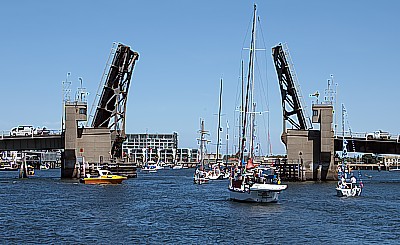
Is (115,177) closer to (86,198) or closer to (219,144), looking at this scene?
(86,198)

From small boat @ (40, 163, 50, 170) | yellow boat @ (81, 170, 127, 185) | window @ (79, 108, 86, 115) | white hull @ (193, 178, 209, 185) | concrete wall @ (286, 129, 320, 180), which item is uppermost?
window @ (79, 108, 86, 115)

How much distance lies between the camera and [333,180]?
78.6 m

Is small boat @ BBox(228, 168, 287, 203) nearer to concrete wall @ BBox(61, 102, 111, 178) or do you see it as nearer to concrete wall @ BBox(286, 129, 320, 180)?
concrete wall @ BBox(286, 129, 320, 180)

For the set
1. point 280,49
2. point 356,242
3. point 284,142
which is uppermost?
point 280,49

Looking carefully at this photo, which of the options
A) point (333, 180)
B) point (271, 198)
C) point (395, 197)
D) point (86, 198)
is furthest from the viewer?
point (333, 180)

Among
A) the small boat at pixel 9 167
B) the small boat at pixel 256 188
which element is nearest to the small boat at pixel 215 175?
the small boat at pixel 256 188

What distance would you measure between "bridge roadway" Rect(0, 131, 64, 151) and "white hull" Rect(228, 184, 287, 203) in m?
42.9

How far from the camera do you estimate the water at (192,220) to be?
101 ft

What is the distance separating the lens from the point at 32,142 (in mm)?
83938

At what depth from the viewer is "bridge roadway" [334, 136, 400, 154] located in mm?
81394

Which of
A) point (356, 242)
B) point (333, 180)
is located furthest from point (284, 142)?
point (356, 242)

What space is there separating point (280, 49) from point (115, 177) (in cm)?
2041

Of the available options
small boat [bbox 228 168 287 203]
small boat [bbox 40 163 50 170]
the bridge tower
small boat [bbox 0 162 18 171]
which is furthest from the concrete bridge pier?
small boat [bbox 40 163 50 170]

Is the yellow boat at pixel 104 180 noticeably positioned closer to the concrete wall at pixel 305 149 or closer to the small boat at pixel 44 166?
the concrete wall at pixel 305 149
